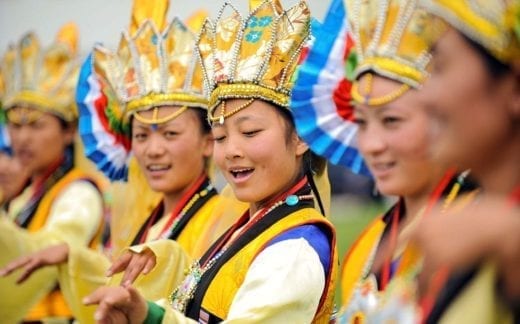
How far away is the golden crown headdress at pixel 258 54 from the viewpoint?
8.75 ft

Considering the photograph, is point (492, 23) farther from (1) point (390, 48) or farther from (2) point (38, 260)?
(2) point (38, 260)

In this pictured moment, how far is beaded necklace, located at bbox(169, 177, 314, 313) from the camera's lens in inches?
103

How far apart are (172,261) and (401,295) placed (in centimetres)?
123

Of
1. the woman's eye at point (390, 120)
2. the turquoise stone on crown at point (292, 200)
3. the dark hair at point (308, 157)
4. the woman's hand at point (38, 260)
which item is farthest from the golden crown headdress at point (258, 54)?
the woman's hand at point (38, 260)

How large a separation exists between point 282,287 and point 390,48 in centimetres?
58

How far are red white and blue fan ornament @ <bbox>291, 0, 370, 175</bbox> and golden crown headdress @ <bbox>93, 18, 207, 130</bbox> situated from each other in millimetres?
912

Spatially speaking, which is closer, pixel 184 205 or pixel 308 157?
pixel 308 157

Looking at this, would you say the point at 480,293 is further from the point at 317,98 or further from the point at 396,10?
the point at 317,98

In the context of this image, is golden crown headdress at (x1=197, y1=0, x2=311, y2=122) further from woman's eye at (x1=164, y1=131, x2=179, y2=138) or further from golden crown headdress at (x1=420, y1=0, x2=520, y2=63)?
golden crown headdress at (x1=420, y1=0, x2=520, y2=63)

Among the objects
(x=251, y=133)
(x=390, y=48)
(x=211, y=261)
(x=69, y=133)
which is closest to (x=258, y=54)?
(x=251, y=133)

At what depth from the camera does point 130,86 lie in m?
3.43

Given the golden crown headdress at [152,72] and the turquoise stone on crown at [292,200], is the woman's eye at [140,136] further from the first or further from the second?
the turquoise stone on crown at [292,200]

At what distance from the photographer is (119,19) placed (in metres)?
5.30

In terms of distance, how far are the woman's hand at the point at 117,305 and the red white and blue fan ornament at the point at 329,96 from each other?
0.52 m
